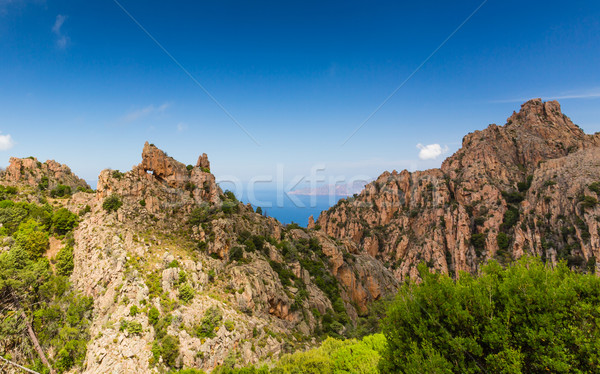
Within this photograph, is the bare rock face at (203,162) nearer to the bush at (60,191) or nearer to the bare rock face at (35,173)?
the bush at (60,191)

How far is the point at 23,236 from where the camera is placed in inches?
1405

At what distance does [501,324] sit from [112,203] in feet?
149

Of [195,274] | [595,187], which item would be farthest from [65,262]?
[595,187]

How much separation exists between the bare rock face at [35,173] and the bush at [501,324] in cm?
7665

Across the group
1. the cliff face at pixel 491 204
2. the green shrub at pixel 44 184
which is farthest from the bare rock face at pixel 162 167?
the cliff face at pixel 491 204

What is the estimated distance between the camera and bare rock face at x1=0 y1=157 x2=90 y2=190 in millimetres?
57844

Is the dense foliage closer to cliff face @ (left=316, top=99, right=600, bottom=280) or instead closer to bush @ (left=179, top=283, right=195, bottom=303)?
bush @ (left=179, top=283, right=195, bottom=303)

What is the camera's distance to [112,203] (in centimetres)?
3950

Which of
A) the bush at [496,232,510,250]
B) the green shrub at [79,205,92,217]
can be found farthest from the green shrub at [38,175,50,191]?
the bush at [496,232,510,250]

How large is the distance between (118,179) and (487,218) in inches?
4846

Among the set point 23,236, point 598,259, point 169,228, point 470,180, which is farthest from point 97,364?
point 470,180

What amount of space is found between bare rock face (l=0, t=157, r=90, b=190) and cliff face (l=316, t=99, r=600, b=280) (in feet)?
289

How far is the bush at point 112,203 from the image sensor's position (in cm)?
3925

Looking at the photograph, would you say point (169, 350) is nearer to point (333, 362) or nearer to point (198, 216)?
point (333, 362)
